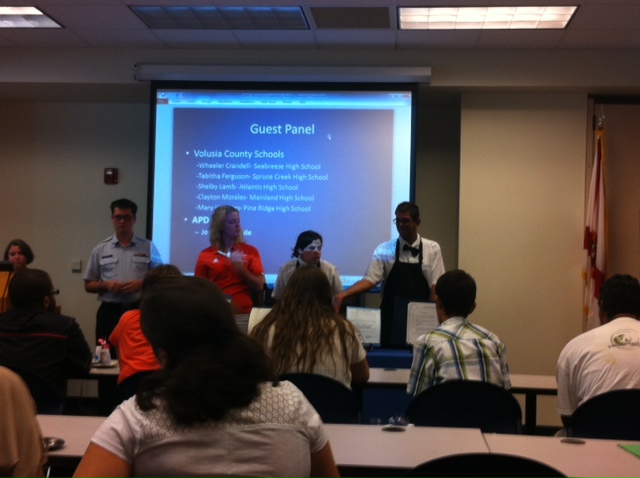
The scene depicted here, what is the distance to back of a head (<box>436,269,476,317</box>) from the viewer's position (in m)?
3.30

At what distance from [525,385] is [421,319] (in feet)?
2.55

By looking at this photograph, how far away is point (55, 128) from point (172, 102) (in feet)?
4.84

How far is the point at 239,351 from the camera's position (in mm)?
1512

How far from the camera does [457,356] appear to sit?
3.21m

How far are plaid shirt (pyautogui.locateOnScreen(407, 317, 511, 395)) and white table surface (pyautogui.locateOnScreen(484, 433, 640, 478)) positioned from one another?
1.80ft

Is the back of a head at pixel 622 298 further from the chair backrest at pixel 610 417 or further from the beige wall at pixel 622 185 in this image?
the beige wall at pixel 622 185

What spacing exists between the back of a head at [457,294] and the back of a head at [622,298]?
0.60 m

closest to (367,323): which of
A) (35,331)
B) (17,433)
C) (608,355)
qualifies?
(608,355)

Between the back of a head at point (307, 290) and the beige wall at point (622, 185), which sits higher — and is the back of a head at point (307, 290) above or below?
below

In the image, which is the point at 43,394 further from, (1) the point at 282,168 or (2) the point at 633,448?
(1) the point at 282,168

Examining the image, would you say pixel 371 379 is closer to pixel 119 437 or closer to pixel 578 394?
pixel 578 394

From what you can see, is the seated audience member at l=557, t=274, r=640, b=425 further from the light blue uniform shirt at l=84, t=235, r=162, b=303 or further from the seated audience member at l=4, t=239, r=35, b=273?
the seated audience member at l=4, t=239, r=35, b=273

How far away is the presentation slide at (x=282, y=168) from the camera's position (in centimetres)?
642

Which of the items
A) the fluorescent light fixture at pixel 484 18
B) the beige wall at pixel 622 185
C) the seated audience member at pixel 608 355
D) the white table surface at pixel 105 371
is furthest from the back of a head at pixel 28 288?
the beige wall at pixel 622 185
